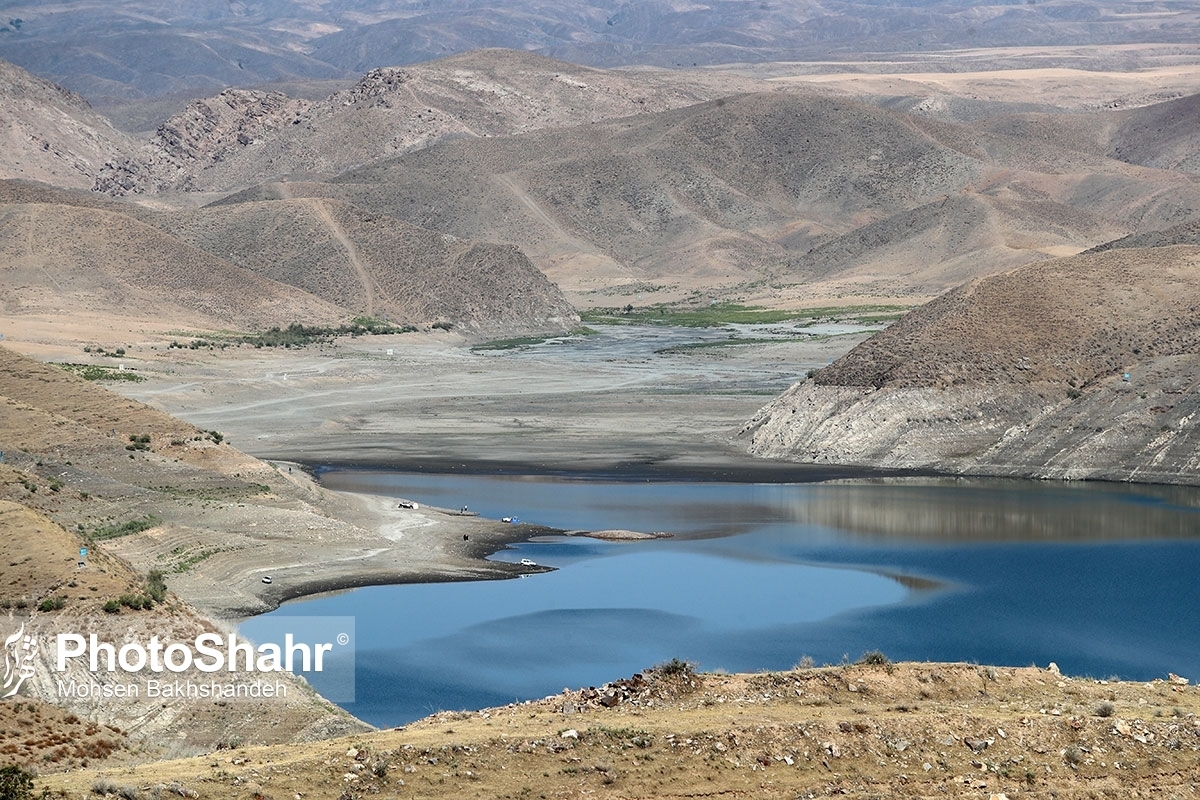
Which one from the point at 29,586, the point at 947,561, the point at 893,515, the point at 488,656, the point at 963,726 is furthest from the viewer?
the point at 893,515

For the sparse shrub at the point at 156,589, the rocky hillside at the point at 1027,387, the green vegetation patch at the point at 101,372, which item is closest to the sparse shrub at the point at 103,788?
the sparse shrub at the point at 156,589

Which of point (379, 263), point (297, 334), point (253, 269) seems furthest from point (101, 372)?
point (379, 263)

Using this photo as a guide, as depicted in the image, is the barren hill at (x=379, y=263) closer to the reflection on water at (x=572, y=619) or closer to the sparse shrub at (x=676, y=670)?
the reflection on water at (x=572, y=619)

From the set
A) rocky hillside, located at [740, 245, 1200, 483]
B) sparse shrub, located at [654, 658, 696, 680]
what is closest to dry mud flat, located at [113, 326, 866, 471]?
rocky hillside, located at [740, 245, 1200, 483]

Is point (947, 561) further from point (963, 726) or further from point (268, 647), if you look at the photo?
point (963, 726)

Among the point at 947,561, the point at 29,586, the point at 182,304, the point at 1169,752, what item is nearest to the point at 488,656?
the point at 29,586

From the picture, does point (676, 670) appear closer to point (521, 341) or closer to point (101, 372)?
point (101, 372)
